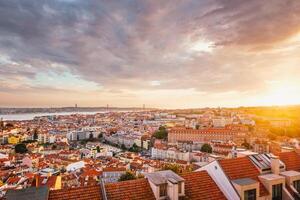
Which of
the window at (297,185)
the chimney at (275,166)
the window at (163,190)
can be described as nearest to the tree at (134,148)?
the chimney at (275,166)

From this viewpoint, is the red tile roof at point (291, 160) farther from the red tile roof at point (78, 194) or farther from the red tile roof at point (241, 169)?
the red tile roof at point (78, 194)

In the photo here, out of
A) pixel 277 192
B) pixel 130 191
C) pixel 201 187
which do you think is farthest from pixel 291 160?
pixel 130 191

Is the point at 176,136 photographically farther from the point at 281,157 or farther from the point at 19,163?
the point at 281,157

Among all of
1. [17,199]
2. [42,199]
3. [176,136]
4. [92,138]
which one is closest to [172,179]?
[42,199]

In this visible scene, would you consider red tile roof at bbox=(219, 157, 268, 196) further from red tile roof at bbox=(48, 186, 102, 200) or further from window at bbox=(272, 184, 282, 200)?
red tile roof at bbox=(48, 186, 102, 200)

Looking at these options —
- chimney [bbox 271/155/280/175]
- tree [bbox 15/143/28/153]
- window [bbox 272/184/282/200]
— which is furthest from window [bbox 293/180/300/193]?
tree [bbox 15/143/28/153]
